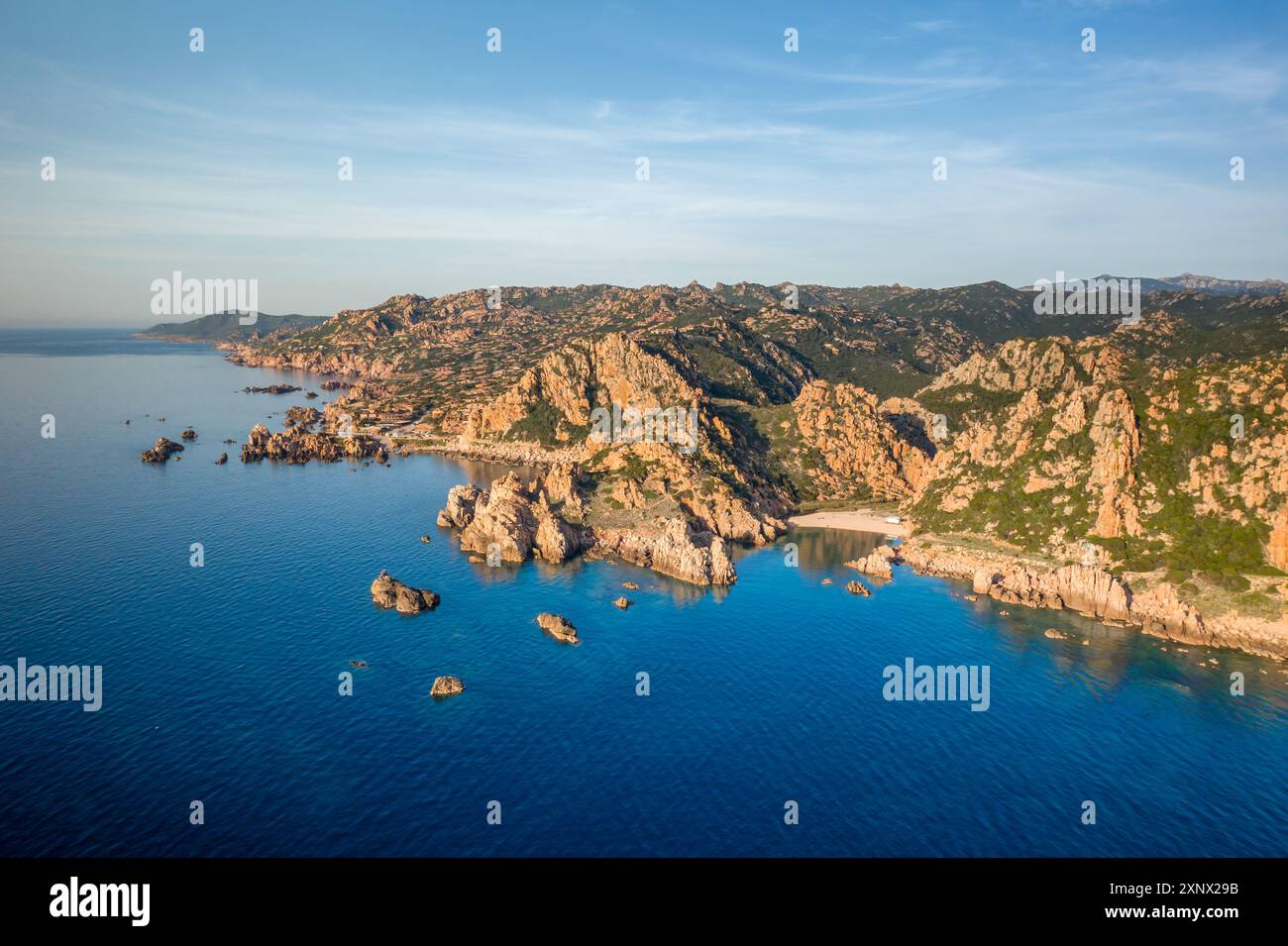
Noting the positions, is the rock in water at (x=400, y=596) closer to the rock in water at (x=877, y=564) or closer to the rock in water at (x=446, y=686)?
the rock in water at (x=446, y=686)

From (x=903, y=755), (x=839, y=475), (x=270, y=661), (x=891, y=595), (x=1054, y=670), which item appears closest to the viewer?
(x=903, y=755)

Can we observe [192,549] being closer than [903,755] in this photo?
No

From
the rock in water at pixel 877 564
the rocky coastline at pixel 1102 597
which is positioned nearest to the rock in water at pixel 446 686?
the rock in water at pixel 877 564

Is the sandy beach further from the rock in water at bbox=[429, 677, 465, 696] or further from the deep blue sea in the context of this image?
the rock in water at bbox=[429, 677, 465, 696]

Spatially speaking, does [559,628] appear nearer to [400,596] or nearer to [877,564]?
[400,596]
